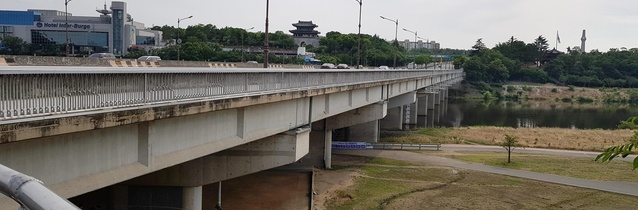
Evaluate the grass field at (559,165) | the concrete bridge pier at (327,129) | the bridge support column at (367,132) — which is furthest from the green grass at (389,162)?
the bridge support column at (367,132)

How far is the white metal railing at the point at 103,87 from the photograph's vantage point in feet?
25.1

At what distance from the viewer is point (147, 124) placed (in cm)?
1048

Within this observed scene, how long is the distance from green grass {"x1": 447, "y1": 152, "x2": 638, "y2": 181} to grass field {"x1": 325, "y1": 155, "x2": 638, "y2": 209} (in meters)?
3.99

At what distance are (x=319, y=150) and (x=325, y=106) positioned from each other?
8281 millimetres

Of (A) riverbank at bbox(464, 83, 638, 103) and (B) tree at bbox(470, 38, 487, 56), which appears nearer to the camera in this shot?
(A) riverbank at bbox(464, 83, 638, 103)

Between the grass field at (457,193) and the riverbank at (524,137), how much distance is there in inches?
641

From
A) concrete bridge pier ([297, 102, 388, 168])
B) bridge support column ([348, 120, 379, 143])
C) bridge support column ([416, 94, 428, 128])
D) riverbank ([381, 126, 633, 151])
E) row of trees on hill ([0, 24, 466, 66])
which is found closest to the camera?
concrete bridge pier ([297, 102, 388, 168])

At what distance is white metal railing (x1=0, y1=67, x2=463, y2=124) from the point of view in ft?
25.1

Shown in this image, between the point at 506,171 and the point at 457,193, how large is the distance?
25.0 feet

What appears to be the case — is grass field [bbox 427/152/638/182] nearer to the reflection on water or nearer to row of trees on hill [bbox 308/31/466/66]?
the reflection on water

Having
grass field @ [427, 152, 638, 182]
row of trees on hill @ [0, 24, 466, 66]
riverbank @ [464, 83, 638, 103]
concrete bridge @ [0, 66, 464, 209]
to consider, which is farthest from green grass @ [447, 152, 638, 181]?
riverbank @ [464, 83, 638, 103]

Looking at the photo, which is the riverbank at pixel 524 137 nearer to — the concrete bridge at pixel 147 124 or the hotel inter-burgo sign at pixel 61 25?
the concrete bridge at pixel 147 124

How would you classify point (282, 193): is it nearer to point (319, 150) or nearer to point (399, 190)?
point (399, 190)

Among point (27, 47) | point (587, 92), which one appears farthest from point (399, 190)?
point (587, 92)
